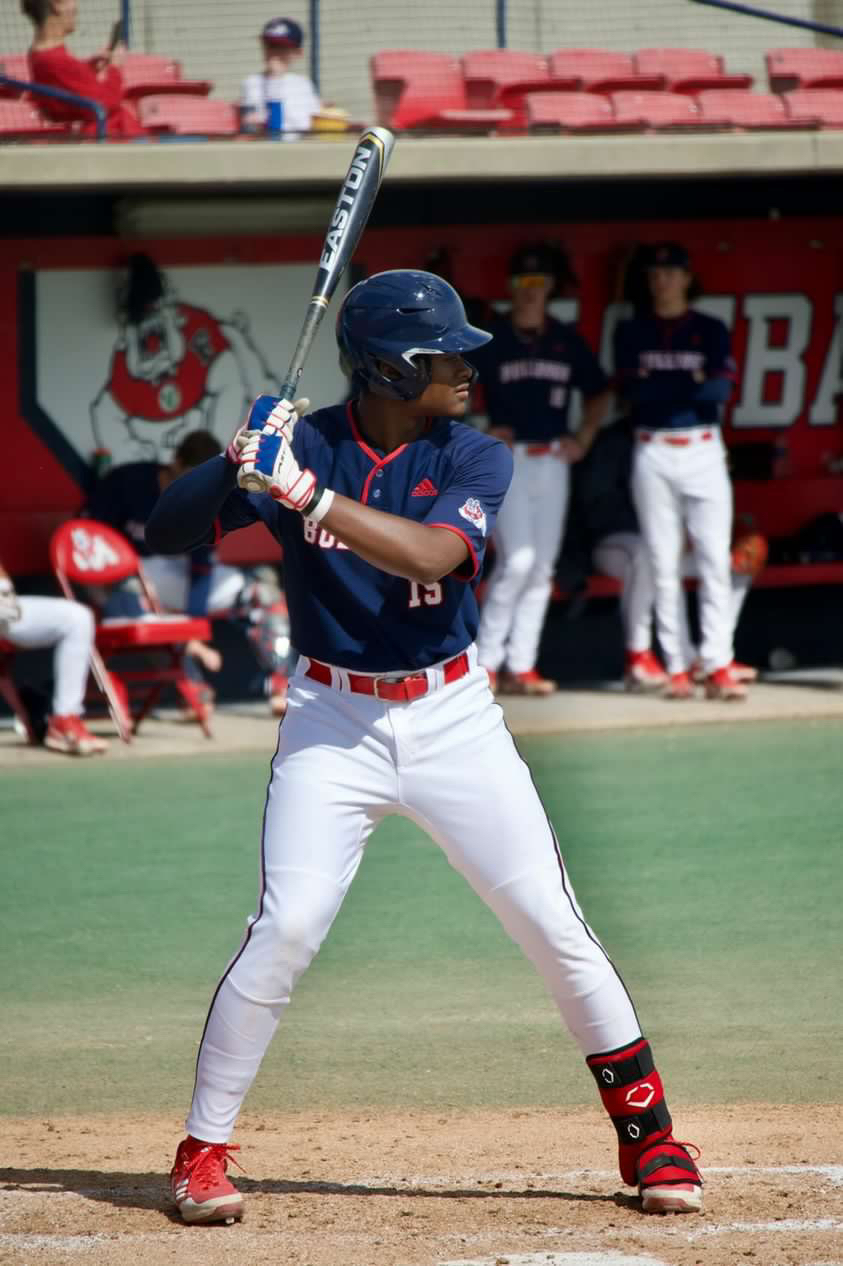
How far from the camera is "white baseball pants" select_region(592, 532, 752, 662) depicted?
9789 mm

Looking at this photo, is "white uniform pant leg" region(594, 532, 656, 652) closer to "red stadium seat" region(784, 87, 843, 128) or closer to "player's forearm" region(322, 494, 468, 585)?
"red stadium seat" region(784, 87, 843, 128)

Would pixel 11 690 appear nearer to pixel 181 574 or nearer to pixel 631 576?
pixel 181 574

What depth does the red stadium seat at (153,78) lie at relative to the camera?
1052 cm

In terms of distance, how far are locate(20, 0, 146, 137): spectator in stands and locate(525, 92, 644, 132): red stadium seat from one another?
2.23m

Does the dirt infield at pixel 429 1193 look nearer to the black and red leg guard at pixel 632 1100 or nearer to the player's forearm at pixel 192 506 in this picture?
the black and red leg guard at pixel 632 1100

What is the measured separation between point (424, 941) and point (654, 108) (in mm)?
6653

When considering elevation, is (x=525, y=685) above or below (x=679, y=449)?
below

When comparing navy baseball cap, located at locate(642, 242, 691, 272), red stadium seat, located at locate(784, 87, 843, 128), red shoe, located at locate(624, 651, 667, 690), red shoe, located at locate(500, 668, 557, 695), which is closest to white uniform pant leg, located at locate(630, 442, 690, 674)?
red shoe, located at locate(624, 651, 667, 690)

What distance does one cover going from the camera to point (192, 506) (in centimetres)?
342

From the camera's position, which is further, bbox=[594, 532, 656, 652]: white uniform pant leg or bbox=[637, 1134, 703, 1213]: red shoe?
bbox=[594, 532, 656, 652]: white uniform pant leg

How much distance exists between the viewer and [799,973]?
5.04 metres

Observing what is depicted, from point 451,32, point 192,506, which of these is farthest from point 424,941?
point 451,32

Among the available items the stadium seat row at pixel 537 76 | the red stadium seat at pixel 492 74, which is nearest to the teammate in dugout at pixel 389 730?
the stadium seat row at pixel 537 76

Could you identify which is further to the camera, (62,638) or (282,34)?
(282,34)
